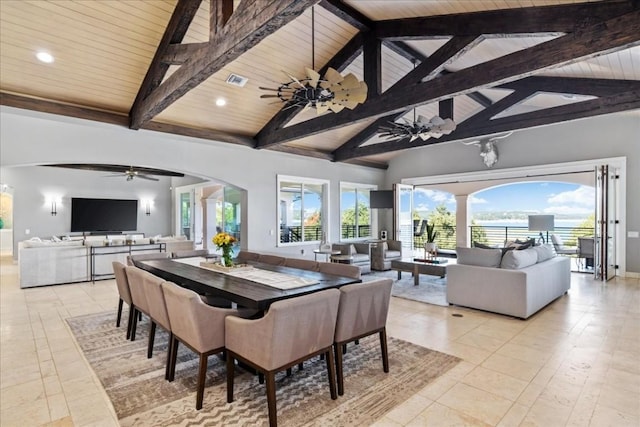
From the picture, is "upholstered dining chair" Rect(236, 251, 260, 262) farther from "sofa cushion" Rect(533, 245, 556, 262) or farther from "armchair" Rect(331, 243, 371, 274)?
"sofa cushion" Rect(533, 245, 556, 262)

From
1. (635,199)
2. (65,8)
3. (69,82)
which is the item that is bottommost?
Result: (635,199)

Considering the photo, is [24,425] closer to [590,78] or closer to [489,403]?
[489,403]

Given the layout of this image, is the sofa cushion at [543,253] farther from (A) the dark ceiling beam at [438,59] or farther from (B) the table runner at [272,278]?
(B) the table runner at [272,278]

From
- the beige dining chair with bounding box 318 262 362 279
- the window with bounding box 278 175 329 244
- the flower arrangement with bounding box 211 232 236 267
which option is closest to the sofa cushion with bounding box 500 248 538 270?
the beige dining chair with bounding box 318 262 362 279

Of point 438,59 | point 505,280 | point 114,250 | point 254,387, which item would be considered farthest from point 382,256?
point 114,250

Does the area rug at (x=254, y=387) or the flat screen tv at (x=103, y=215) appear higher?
the flat screen tv at (x=103, y=215)

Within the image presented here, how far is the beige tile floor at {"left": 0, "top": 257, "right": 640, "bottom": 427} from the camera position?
7.70ft

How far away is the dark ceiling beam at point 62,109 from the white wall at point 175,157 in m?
0.12

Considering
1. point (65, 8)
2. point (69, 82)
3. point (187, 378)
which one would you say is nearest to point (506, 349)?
point (187, 378)

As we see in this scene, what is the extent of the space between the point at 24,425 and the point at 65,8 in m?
3.86

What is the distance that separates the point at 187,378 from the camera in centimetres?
288

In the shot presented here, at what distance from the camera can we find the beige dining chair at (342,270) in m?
3.48

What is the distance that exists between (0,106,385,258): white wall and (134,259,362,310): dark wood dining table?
2665mm

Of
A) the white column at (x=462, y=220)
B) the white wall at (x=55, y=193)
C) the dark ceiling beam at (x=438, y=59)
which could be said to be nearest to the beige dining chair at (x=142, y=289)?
the dark ceiling beam at (x=438, y=59)
